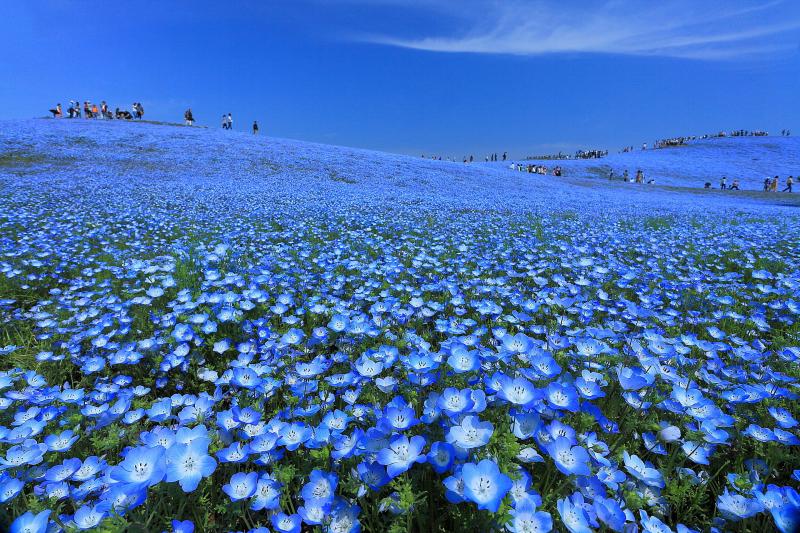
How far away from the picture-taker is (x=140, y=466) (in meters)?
1.33

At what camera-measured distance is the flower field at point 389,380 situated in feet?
4.65

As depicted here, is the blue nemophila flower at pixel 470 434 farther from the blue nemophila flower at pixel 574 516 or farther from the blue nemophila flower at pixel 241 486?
the blue nemophila flower at pixel 241 486

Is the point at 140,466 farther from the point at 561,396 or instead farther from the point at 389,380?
the point at 561,396

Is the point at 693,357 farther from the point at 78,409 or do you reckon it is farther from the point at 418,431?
the point at 78,409

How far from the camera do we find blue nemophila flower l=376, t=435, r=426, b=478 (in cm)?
134

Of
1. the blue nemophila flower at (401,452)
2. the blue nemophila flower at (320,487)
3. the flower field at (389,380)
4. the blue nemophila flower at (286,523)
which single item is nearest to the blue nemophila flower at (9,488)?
the flower field at (389,380)

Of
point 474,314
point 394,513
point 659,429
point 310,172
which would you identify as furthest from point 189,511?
point 310,172

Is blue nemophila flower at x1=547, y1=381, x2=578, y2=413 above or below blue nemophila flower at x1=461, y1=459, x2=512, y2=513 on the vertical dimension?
above

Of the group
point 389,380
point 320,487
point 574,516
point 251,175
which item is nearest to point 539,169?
point 251,175

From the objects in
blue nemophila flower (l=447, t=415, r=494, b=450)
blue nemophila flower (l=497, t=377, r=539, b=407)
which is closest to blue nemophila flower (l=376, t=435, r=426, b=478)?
blue nemophila flower (l=447, t=415, r=494, b=450)

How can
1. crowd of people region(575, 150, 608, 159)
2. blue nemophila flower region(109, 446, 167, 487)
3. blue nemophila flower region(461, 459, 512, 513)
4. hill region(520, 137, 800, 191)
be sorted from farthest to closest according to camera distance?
crowd of people region(575, 150, 608, 159) < hill region(520, 137, 800, 191) < blue nemophila flower region(109, 446, 167, 487) < blue nemophila flower region(461, 459, 512, 513)

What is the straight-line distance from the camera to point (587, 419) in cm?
164

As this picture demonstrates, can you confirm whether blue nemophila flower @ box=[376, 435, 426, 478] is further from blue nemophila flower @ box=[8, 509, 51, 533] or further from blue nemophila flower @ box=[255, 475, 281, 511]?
blue nemophila flower @ box=[8, 509, 51, 533]

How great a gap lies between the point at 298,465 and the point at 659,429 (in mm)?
1729
